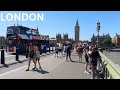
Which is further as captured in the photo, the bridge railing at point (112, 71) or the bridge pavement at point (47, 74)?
the bridge pavement at point (47, 74)

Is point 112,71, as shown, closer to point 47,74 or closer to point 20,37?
point 47,74

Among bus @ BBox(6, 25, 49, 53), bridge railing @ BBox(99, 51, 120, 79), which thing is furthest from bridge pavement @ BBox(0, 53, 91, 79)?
bus @ BBox(6, 25, 49, 53)

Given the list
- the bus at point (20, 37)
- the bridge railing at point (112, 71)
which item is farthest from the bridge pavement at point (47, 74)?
the bus at point (20, 37)

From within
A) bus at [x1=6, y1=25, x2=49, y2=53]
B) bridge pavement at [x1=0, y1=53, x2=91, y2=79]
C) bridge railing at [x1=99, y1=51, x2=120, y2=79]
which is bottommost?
bridge pavement at [x1=0, y1=53, x2=91, y2=79]

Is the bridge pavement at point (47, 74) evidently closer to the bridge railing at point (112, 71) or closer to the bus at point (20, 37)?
the bridge railing at point (112, 71)

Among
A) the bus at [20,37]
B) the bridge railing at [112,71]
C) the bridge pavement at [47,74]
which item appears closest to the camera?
the bridge railing at [112,71]

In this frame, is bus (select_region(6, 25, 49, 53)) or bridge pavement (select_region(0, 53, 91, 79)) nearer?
bridge pavement (select_region(0, 53, 91, 79))

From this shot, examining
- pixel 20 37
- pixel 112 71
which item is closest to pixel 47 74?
pixel 112 71

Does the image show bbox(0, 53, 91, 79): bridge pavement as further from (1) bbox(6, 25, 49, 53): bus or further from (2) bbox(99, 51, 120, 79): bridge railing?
(1) bbox(6, 25, 49, 53): bus
